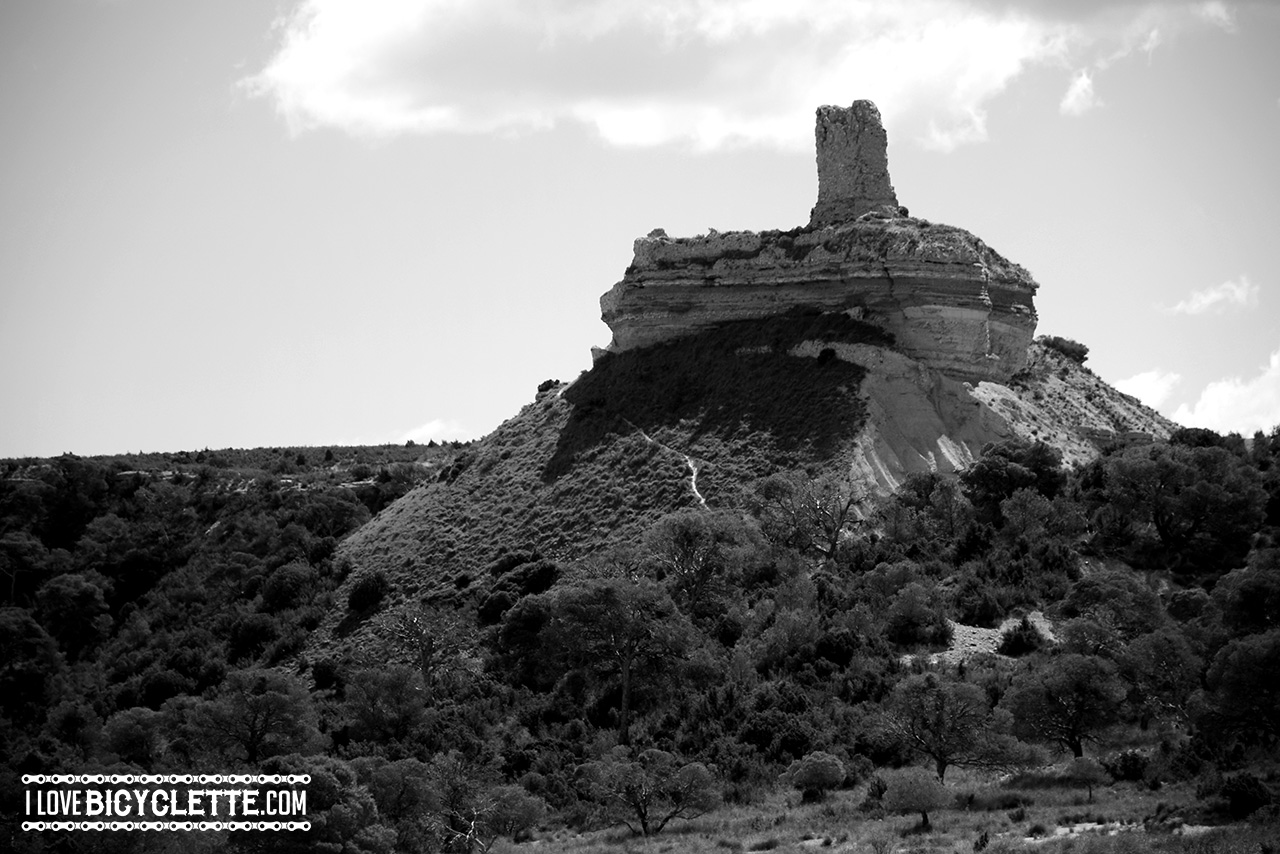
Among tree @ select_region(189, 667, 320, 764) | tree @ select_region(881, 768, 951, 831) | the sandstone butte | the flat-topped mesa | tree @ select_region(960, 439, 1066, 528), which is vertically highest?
the flat-topped mesa

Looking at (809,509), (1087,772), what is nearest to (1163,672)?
(1087,772)

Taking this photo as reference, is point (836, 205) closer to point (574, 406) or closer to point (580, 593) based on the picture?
point (574, 406)

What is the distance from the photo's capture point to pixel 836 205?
66.3m

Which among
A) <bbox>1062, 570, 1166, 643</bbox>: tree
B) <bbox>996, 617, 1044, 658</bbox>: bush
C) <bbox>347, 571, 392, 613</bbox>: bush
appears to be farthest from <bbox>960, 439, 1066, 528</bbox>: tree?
<bbox>347, 571, 392, 613</bbox>: bush

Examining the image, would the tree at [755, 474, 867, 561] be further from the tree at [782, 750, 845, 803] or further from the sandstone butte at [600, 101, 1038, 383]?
the tree at [782, 750, 845, 803]

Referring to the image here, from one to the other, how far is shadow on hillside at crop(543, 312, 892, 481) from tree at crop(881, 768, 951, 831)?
2090cm

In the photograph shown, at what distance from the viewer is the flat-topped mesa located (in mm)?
65312

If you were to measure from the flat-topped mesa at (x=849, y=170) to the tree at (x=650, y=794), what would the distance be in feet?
92.2

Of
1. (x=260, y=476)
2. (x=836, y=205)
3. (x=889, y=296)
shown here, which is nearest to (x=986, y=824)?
(x=889, y=296)

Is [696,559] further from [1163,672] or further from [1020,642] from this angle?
[1163,672]

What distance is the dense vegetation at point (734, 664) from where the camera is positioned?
135 feet

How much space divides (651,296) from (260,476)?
84.1 ft

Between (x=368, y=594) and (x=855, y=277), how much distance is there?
763 inches

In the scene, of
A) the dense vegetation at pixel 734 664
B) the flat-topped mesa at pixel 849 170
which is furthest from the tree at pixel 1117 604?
the flat-topped mesa at pixel 849 170
